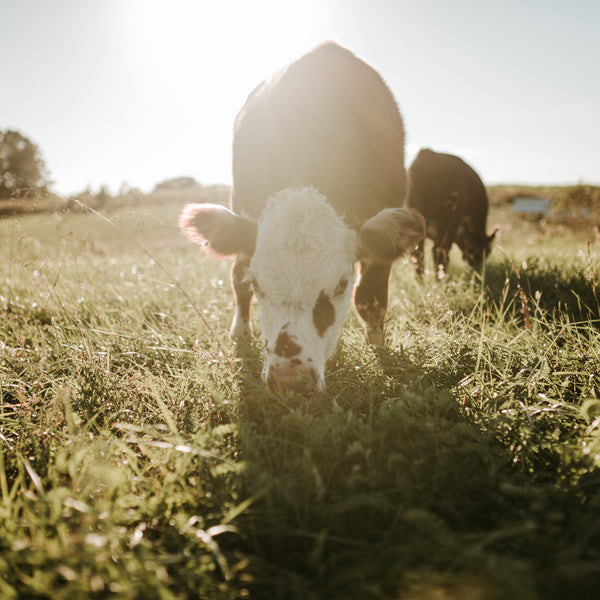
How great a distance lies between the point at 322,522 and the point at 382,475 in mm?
311

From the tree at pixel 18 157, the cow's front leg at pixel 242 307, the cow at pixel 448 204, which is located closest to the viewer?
the cow's front leg at pixel 242 307

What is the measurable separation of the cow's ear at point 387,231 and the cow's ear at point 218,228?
2.75ft

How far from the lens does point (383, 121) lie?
11.8 feet

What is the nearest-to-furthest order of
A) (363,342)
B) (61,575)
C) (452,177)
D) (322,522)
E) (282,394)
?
1. (61,575)
2. (322,522)
3. (282,394)
4. (363,342)
5. (452,177)

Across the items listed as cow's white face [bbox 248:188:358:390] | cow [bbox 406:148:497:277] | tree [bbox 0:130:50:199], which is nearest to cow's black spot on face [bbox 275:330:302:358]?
cow's white face [bbox 248:188:358:390]

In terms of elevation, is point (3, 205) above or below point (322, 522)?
above

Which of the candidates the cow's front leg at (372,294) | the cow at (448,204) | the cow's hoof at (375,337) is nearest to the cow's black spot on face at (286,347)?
the cow's hoof at (375,337)

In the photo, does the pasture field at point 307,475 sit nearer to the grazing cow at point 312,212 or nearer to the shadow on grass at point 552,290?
the grazing cow at point 312,212

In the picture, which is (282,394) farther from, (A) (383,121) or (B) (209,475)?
(A) (383,121)

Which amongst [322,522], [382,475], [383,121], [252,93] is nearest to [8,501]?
[322,522]

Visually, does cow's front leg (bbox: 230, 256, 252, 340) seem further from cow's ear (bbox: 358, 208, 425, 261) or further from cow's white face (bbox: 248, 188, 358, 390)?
cow's ear (bbox: 358, 208, 425, 261)

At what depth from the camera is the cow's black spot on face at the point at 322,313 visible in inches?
96.0

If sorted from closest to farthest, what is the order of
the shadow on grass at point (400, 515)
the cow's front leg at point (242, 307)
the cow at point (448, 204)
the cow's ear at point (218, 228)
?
1. the shadow on grass at point (400, 515)
2. the cow's ear at point (218, 228)
3. the cow's front leg at point (242, 307)
4. the cow at point (448, 204)

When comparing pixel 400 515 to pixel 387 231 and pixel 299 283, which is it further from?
pixel 387 231
